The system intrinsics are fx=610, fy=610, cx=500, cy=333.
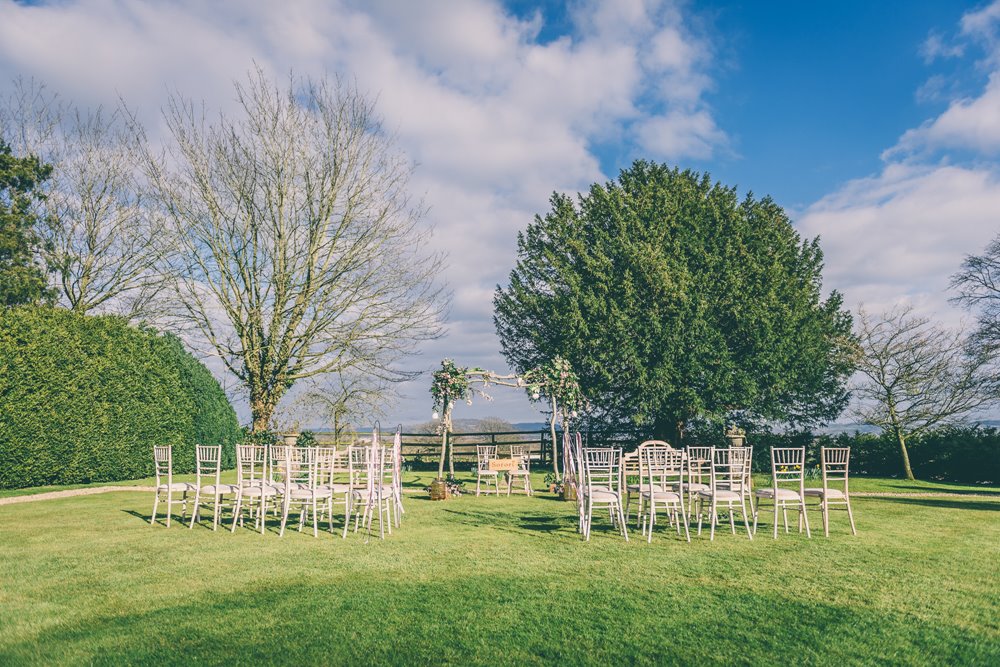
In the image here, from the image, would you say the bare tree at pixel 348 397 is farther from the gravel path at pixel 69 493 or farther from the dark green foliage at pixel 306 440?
the gravel path at pixel 69 493

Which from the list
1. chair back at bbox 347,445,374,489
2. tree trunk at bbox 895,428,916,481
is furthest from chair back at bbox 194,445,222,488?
tree trunk at bbox 895,428,916,481

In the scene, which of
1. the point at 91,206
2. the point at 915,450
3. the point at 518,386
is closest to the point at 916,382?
the point at 915,450

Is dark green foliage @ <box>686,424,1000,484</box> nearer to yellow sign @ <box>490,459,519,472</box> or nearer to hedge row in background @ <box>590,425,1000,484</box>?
hedge row in background @ <box>590,425,1000,484</box>

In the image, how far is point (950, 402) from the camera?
20047 millimetres

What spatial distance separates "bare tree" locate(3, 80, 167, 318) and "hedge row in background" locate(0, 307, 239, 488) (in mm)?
4453

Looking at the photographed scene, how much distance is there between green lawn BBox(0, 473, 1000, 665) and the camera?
3738 millimetres

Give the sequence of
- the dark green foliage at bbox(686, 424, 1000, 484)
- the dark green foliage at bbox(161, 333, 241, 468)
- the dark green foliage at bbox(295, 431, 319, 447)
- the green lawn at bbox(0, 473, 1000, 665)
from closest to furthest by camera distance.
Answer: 1. the green lawn at bbox(0, 473, 1000, 665)
2. the dark green foliage at bbox(161, 333, 241, 468)
3. the dark green foliage at bbox(686, 424, 1000, 484)
4. the dark green foliage at bbox(295, 431, 319, 447)

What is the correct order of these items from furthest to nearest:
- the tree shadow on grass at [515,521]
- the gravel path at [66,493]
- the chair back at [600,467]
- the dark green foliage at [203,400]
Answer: the dark green foliage at [203,400]
the gravel path at [66,493]
the tree shadow on grass at [515,521]
the chair back at [600,467]

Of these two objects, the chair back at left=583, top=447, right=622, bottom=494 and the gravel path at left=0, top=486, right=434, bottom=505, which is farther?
the gravel path at left=0, top=486, right=434, bottom=505

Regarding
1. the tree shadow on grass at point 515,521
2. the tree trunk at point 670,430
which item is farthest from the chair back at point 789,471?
the tree trunk at point 670,430

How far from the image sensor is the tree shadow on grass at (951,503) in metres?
11.3

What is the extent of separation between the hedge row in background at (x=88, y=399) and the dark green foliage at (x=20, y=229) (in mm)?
4504

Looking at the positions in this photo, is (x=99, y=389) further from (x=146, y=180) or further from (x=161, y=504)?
(x=146, y=180)

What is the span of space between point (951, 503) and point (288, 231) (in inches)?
676
